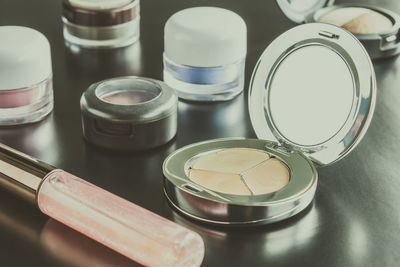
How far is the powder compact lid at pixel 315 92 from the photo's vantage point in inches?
28.9

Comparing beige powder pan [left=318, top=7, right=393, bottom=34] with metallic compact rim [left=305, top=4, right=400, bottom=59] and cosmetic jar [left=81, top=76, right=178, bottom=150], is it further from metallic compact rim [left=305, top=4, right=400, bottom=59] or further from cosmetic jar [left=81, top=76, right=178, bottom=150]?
cosmetic jar [left=81, top=76, right=178, bottom=150]

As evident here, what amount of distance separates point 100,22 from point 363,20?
398 millimetres

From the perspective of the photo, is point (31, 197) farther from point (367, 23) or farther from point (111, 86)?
point (367, 23)

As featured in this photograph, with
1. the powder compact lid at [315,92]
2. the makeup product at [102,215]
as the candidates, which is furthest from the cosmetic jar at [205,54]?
the makeup product at [102,215]

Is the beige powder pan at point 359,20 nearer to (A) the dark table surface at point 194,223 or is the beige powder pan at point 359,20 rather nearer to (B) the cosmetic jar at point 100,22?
(A) the dark table surface at point 194,223

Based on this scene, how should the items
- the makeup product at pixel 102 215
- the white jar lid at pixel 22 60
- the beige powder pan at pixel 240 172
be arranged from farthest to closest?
the white jar lid at pixel 22 60 → the beige powder pan at pixel 240 172 → the makeup product at pixel 102 215

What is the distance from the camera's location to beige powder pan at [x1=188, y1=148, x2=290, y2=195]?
731 mm

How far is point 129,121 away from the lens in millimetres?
820

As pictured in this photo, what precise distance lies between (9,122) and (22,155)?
17cm

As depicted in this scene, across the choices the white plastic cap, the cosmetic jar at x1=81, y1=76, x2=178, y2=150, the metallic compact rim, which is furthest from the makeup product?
the metallic compact rim

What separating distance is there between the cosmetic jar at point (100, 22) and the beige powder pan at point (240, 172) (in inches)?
15.6

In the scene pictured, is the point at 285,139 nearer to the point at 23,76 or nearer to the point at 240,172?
the point at 240,172

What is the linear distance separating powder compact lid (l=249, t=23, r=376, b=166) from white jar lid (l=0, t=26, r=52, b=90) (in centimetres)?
26

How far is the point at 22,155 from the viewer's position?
745 mm
